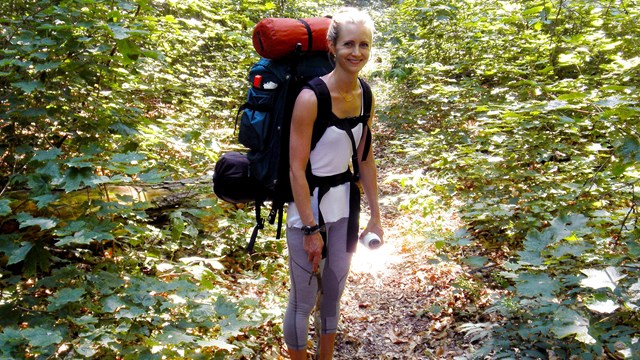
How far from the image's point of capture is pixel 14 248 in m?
2.42

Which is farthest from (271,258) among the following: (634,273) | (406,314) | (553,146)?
(634,273)

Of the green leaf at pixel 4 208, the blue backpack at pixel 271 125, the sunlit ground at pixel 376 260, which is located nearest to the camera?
the green leaf at pixel 4 208

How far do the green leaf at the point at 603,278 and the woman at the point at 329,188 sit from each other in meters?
1.28

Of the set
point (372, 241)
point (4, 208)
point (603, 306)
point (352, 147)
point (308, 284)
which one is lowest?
point (308, 284)

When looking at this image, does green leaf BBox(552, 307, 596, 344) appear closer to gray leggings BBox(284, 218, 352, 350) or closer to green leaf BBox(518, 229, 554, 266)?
green leaf BBox(518, 229, 554, 266)

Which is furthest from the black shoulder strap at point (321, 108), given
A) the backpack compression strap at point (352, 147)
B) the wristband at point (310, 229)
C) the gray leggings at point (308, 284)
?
the gray leggings at point (308, 284)

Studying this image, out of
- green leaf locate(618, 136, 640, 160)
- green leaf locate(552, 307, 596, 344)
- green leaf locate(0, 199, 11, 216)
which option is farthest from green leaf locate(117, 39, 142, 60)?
green leaf locate(618, 136, 640, 160)

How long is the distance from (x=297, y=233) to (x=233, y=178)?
0.52 meters

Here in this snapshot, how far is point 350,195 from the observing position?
2.80 m

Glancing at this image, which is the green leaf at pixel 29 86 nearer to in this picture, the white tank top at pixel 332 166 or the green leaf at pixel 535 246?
the white tank top at pixel 332 166

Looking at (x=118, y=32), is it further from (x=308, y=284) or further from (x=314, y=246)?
(x=308, y=284)

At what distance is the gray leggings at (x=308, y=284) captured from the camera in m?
2.63

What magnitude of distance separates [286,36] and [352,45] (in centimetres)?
39

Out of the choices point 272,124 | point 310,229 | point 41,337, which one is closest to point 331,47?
point 272,124
